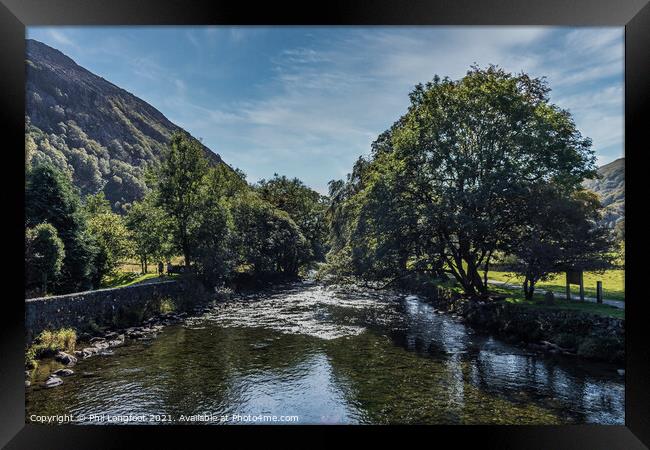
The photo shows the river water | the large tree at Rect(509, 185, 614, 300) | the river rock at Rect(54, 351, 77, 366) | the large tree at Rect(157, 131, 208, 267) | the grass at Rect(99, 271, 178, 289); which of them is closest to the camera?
the river water

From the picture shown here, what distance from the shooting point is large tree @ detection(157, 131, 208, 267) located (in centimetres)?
886

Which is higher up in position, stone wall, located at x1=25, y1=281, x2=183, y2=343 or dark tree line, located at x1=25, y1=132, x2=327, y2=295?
dark tree line, located at x1=25, y1=132, x2=327, y2=295

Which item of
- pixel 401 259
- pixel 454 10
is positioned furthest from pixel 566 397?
pixel 454 10

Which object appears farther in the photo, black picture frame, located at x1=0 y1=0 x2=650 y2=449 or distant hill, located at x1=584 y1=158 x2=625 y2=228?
distant hill, located at x1=584 y1=158 x2=625 y2=228

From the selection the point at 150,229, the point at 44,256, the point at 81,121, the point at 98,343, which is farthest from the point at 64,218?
the point at 150,229

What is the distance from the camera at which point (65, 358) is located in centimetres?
479

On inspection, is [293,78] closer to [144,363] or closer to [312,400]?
[312,400]

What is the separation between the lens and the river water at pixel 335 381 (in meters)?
3.96

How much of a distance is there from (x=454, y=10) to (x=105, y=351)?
746 centimetres

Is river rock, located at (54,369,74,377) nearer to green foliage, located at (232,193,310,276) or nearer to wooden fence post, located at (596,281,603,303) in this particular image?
green foliage, located at (232,193,310,276)

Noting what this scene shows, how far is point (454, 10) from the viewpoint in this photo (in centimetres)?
365

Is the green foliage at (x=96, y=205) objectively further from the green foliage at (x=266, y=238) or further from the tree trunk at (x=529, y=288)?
the tree trunk at (x=529, y=288)

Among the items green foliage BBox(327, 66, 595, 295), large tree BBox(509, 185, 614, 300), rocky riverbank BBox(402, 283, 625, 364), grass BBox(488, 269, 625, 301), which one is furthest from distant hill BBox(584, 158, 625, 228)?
rocky riverbank BBox(402, 283, 625, 364)

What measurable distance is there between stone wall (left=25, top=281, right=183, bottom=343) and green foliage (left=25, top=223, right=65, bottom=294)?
0.34 meters
